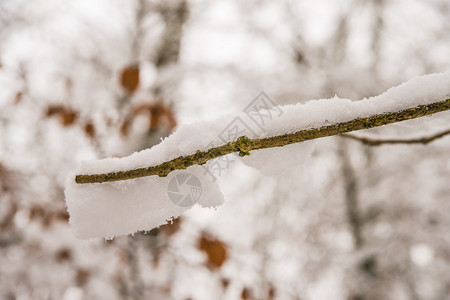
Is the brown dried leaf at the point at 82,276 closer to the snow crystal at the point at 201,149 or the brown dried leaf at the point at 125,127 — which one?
the brown dried leaf at the point at 125,127

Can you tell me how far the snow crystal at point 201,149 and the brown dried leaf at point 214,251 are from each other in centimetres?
262

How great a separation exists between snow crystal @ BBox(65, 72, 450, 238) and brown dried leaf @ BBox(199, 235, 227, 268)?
103 inches

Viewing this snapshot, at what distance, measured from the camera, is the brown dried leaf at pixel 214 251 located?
3.22m

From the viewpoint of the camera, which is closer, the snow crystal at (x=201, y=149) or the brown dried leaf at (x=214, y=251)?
the snow crystal at (x=201, y=149)

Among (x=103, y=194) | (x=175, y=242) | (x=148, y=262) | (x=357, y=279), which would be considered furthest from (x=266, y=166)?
(x=357, y=279)

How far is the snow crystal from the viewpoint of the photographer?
22.1 inches

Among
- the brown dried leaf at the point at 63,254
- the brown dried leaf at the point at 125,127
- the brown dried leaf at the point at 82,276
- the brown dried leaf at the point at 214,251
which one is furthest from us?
the brown dried leaf at the point at 82,276

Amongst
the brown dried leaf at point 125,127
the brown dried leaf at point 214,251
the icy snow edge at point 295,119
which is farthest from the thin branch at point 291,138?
the brown dried leaf at point 125,127

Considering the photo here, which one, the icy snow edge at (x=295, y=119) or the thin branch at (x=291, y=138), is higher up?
the icy snow edge at (x=295, y=119)

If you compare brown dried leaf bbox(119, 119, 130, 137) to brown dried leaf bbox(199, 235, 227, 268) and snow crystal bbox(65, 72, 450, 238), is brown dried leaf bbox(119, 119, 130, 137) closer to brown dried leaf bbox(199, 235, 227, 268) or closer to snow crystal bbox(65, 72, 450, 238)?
brown dried leaf bbox(199, 235, 227, 268)

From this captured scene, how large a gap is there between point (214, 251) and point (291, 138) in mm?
3019

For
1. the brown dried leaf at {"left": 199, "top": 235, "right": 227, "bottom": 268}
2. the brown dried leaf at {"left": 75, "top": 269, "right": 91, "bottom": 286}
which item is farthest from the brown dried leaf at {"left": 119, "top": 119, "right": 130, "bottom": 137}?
the brown dried leaf at {"left": 75, "top": 269, "right": 91, "bottom": 286}

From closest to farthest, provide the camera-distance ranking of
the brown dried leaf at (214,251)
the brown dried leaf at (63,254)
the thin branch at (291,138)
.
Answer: the thin branch at (291,138), the brown dried leaf at (214,251), the brown dried leaf at (63,254)

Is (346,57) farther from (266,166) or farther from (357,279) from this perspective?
(266,166)
